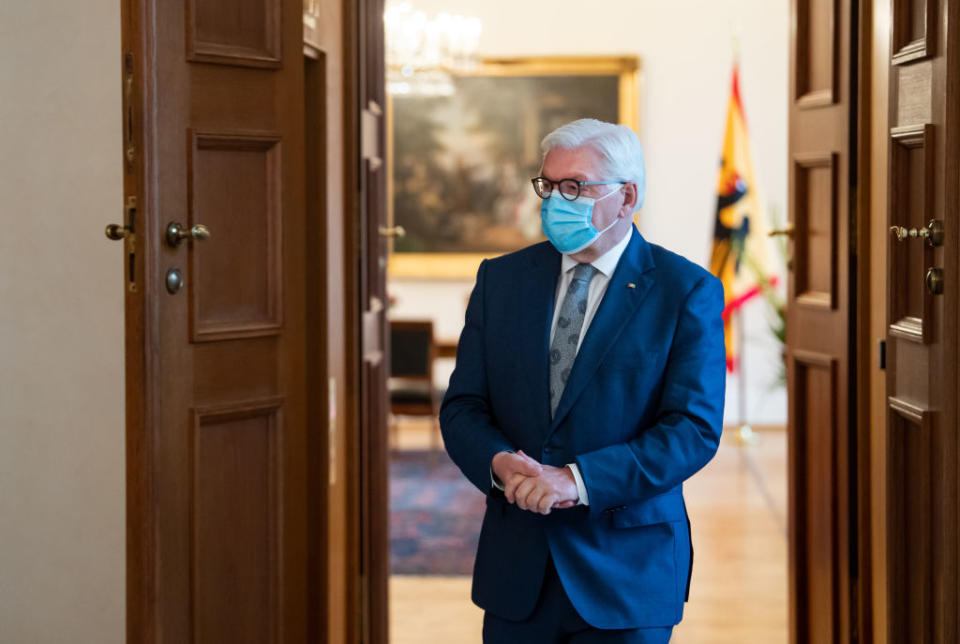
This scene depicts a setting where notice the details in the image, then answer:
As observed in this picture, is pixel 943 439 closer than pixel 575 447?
No

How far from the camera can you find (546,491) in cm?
188

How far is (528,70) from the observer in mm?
8867

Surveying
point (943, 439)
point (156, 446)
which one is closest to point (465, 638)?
point (156, 446)

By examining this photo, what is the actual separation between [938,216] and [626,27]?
263 inches

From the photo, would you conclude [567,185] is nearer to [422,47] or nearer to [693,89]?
[422,47]

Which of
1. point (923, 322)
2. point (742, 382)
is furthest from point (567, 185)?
point (742, 382)

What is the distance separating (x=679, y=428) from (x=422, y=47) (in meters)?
5.83

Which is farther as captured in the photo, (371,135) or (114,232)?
(371,135)

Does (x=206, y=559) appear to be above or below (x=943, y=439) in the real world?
below

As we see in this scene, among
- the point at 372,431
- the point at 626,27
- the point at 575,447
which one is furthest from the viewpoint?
the point at 626,27

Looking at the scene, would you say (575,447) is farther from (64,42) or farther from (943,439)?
(64,42)

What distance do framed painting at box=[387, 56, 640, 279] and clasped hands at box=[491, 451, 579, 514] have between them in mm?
7011

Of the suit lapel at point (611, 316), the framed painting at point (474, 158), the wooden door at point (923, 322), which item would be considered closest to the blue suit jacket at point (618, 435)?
the suit lapel at point (611, 316)

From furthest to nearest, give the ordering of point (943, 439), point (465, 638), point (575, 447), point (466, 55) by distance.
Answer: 1. point (466, 55)
2. point (465, 638)
3. point (943, 439)
4. point (575, 447)
